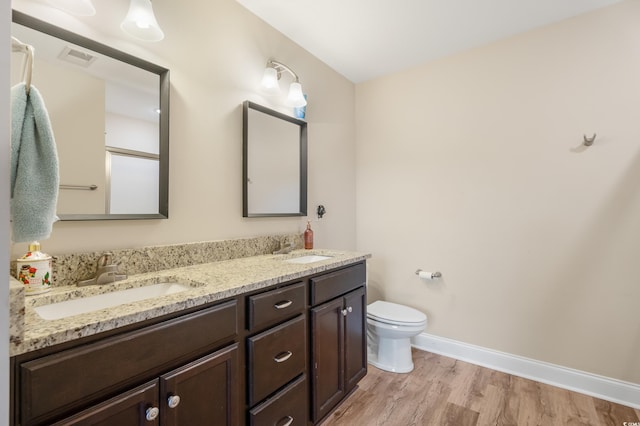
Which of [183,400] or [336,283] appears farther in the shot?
[336,283]

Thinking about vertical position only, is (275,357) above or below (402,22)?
below

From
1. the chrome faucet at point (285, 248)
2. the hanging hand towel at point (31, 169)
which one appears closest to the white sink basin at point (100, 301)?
the hanging hand towel at point (31, 169)

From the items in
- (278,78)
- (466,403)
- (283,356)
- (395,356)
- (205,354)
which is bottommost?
(466,403)

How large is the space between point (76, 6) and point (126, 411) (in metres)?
1.44

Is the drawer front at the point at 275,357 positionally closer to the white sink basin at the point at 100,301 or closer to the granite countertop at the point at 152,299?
the granite countertop at the point at 152,299

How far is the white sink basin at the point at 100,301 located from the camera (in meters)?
1.00

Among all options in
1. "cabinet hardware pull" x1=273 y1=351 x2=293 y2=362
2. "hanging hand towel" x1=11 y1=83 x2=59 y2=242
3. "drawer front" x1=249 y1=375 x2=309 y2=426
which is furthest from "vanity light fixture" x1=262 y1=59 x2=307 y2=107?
"drawer front" x1=249 y1=375 x2=309 y2=426

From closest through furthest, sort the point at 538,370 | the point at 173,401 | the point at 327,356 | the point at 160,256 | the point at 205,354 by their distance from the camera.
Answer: the point at 173,401 < the point at 205,354 < the point at 160,256 < the point at 327,356 < the point at 538,370

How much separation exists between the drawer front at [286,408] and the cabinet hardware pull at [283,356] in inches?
5.5

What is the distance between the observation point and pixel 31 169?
81cm

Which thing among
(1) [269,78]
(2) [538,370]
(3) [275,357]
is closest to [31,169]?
(3) [275,357]

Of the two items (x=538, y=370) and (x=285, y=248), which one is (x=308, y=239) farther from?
(x=538, y=370)

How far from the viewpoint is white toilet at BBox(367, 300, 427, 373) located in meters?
2.10

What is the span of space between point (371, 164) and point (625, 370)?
2228 mm
